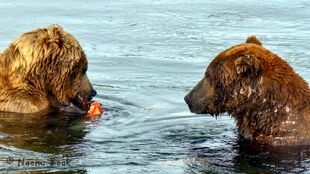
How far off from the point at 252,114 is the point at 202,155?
82 centimetres

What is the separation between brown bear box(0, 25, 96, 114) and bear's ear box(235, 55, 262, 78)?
2.72 m

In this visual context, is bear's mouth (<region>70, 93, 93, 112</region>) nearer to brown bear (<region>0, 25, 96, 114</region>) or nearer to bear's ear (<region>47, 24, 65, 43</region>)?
brown bear (<region>0, 25, 96, 114</region>)

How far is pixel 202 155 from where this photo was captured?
11.6m

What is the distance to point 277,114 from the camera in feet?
38.5

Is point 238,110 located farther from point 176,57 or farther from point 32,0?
point 32,0

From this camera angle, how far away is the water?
11.3 m

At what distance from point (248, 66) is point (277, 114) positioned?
71cm

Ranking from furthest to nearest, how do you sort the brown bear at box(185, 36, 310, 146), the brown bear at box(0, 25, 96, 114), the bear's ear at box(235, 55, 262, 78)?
the brown bear at box(0, 25, 96, 114) → the brown bear at box(185, 36, 310, 146) → the bear's ear at box(235, 55, 262, 78)

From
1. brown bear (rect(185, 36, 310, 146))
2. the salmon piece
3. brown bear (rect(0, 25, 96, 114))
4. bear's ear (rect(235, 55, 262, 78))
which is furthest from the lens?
the salmon piece

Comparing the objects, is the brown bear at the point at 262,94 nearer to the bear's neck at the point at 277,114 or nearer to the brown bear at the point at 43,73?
the bear's neck at the point at 277,114

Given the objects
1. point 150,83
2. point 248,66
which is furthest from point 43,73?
point 248,66
